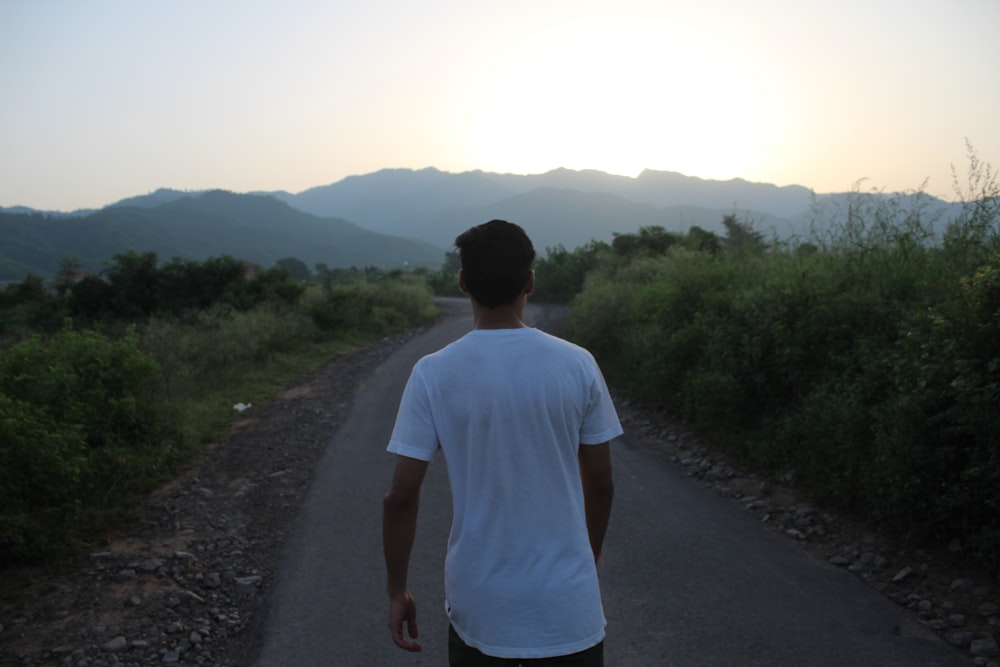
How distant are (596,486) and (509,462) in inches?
15.2

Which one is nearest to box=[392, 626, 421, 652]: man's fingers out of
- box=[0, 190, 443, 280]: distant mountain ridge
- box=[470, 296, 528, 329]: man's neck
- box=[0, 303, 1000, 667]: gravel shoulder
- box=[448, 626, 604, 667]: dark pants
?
box=[448, 626, 604, 667]: dark pants

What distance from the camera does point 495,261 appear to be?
187 cm

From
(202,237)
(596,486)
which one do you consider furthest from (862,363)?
(202,237)

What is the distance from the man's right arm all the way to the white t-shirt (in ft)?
0.49

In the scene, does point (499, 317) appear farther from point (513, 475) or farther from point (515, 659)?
point (515, 659)

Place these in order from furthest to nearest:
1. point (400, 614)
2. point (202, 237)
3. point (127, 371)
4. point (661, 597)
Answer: point (202, 237) < point (127, 371) < point (661, 597) < point (400, 614)

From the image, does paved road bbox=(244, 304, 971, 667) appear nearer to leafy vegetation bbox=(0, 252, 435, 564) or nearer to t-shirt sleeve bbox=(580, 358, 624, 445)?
leafy vegetation bbox=(0, 252, 435, 564)

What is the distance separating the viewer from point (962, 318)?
4.86 m

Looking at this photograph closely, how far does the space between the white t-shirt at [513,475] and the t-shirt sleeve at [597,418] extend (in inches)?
0.6

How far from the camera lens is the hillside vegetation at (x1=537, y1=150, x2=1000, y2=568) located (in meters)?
4.66

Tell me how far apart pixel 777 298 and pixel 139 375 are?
23.6 ft

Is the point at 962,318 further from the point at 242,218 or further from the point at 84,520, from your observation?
the point at 242,218

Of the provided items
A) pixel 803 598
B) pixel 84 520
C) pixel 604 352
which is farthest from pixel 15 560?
pixel 604 352

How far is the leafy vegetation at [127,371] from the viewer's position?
5086mm
